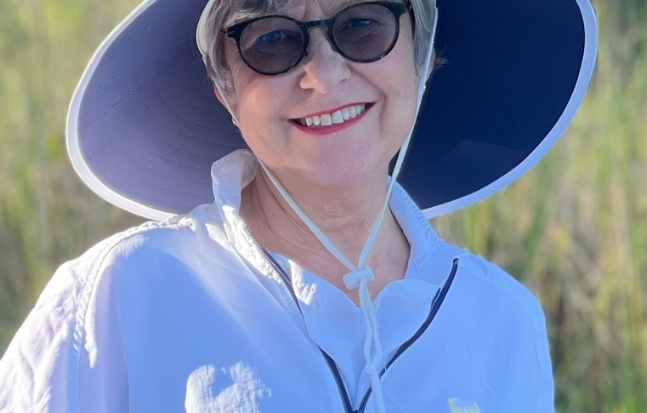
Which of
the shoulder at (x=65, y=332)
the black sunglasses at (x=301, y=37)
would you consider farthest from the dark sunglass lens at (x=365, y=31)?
the shoulder at (x=65, y=332)

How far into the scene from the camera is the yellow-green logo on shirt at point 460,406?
4.77 feet

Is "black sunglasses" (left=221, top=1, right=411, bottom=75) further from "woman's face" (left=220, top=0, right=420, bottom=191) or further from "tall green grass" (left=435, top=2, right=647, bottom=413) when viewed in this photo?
"tall green grass" (left=435, top=2, right=647, bottom=413)

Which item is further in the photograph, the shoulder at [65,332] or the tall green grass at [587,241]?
the tall green grass at [587,241]

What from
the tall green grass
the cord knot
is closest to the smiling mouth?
the cord knot

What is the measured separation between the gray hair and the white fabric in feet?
0.44

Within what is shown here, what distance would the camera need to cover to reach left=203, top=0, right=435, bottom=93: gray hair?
1495 mm

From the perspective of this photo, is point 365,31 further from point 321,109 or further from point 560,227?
point 560,227

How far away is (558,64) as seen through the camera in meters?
1.89

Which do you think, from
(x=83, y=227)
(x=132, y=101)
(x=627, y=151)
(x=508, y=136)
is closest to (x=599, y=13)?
(x=627, y=151)

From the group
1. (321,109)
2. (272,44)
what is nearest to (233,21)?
(272,44)

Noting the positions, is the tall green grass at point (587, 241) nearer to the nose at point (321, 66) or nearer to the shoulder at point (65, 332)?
the nose at point (321, 66)

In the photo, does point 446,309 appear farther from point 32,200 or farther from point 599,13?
point 599,13

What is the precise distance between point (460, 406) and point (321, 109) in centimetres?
45

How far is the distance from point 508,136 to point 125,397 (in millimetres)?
921
